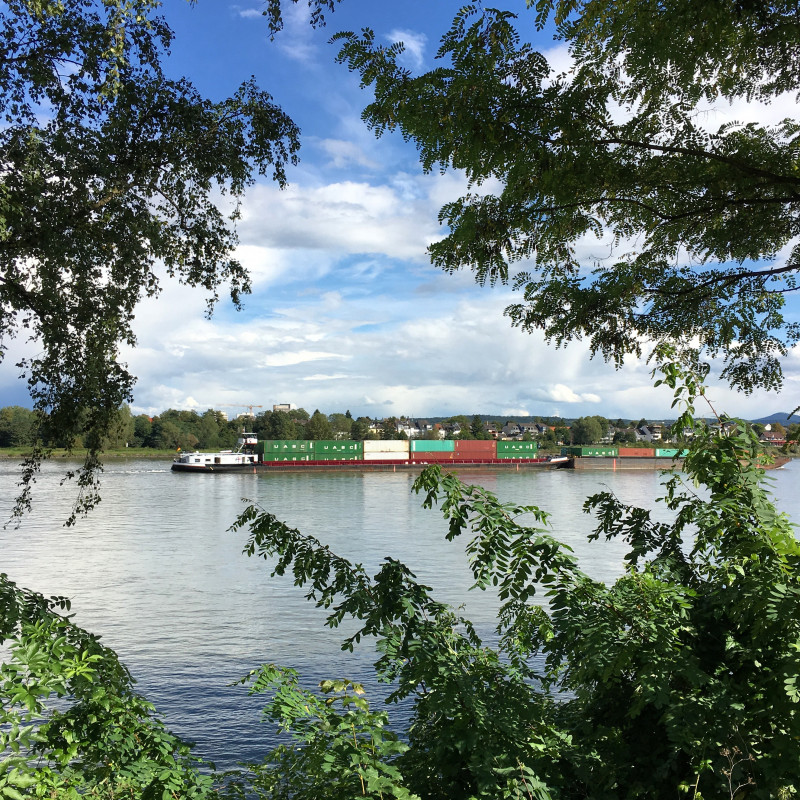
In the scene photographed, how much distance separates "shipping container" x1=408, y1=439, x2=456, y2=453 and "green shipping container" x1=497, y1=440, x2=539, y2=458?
511 centimetres

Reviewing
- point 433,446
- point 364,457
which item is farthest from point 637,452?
point 364,457

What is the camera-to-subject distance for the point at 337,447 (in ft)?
234

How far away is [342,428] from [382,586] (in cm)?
10242

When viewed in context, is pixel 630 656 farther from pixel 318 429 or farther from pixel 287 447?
pixel 318 429

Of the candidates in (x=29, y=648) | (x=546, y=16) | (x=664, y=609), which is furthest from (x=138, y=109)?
(x=664, y=609)

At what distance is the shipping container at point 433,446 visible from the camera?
7231 cm

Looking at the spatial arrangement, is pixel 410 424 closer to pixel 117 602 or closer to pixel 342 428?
pixel 342 428

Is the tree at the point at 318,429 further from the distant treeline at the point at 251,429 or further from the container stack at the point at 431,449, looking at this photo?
the container stack at the point at 431,449

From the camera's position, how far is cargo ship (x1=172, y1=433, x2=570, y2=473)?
212 ft

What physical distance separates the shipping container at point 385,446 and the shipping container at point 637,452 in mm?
24464

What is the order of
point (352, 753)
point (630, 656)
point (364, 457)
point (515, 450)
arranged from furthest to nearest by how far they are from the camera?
1. point (515, 450)
2. point (364, 457)
3. point (630, 656)
4. point (352, 753)

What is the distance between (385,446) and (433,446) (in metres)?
5.64

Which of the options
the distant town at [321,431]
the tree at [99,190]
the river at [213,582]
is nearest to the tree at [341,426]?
the distant town at [321,431]

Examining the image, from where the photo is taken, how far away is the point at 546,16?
102 inches
